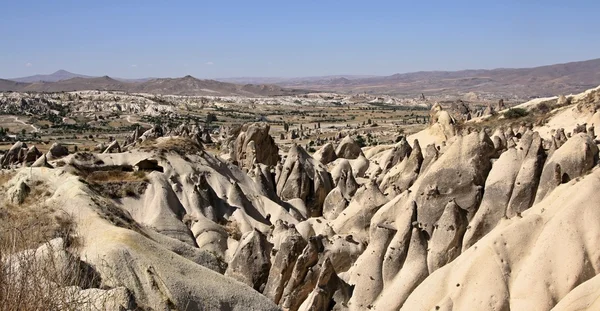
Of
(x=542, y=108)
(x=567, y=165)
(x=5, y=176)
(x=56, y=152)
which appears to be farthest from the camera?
(x=542, y=108)

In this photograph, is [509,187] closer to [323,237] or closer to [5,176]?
[323,237]

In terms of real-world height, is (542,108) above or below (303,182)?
above

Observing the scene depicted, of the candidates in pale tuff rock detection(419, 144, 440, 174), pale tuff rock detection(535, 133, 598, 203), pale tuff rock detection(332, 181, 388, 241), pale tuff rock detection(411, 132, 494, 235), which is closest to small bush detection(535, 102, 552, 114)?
pale tuff rock detection(419, 144, 440, 174)

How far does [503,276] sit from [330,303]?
4617 millimetres

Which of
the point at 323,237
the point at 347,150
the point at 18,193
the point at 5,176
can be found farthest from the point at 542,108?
the point at 18,193

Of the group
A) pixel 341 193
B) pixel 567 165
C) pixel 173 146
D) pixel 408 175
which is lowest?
pixel 341 193

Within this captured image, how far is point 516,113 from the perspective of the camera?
61250 millimetres

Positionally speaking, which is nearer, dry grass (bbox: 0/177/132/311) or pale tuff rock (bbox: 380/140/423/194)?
dry grass (bbox: 0/177/132/311)

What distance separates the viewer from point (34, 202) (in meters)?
19.3

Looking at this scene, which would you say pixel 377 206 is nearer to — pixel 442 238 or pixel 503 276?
pixel 442 238

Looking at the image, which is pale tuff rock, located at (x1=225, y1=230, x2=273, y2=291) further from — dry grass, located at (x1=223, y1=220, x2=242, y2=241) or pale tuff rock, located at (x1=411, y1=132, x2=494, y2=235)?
dry grass, located at (x1=223, y1=220, x2=242, y2=241)

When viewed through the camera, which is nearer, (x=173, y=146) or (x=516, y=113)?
(x=173, y=146)

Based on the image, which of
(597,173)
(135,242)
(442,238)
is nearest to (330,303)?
(442,238)

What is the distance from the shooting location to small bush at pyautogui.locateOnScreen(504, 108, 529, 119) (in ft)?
198
